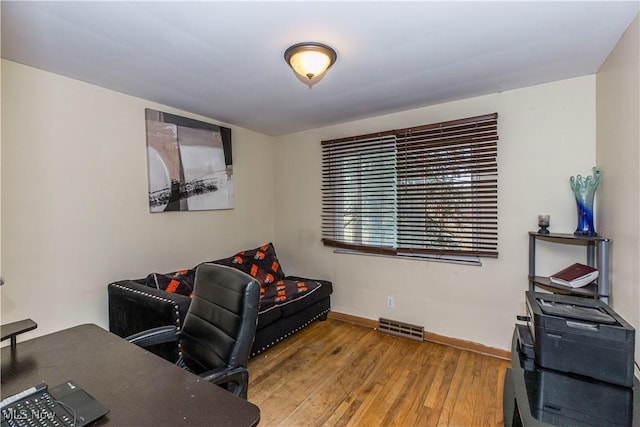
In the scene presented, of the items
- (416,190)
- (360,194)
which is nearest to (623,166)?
(416,190)

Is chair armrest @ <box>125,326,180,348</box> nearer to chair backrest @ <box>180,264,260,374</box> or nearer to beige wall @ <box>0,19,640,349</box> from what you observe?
chair backrest @ <box>180,264,260,374</box>

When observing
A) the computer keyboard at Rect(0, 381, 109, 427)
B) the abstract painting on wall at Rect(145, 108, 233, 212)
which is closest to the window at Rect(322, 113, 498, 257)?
the abstract painting on wall at Rect(145, 108, 233, 212)

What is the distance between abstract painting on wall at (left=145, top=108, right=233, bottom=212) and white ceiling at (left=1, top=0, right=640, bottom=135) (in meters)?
0.37

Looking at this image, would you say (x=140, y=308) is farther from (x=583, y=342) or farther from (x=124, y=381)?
(x=583, y=342)

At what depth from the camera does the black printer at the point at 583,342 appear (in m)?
1.19

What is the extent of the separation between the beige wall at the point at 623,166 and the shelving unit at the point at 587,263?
1.8 inches

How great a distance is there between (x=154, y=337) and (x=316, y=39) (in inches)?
72.9

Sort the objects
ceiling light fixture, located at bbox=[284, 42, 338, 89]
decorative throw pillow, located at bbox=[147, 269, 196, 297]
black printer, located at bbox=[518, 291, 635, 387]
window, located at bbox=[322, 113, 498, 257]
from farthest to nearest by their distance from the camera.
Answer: window, located at bbox=[322, 113, 498, 257] < decorative throw pillow, located at bbox=[147, 269, 196, 297] < ceiling light fixture, located at bbox=[284, 42, 338, 89] < black printer, located at bbox=[518, 291, 635, 387]

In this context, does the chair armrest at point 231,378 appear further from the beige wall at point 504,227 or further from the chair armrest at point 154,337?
the beige wall at point 504,227

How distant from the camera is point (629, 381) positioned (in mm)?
1184

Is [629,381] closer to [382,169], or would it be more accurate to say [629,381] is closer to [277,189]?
[382,169]

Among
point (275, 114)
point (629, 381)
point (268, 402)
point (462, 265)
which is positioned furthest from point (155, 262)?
point (629, 381)

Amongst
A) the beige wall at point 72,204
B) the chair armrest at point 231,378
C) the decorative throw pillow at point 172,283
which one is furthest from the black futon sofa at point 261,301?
the chair armrest at point 231,378

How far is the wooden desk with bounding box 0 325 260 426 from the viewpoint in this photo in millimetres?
887
